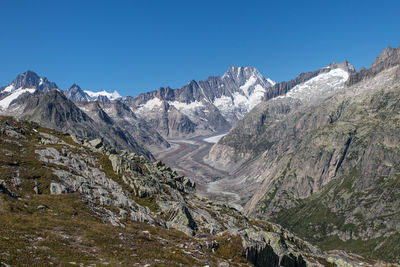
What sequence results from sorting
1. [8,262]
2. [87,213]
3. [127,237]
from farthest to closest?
[87,213], [127,237], [8,262]

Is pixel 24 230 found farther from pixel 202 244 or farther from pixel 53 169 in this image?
pixel 53 169

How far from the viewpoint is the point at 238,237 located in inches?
2135

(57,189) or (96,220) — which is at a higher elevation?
(57,189)

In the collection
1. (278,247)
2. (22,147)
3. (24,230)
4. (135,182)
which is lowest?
(278,247)

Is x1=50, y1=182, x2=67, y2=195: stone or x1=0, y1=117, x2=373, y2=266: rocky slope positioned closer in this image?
x1=0, y1=117, x2=373, y2=266: rocky slope

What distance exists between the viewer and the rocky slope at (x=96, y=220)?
3912 cm

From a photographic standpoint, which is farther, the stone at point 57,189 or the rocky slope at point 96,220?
the stone at point 57,189

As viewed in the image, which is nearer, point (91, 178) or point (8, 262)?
point (8, 262)

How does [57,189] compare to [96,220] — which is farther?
[57,189]

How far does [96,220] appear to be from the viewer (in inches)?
2398

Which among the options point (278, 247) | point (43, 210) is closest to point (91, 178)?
point (43, 210)

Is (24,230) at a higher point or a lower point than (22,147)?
lower

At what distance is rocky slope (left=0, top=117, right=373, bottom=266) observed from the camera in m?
39.1

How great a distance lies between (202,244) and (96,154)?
80.8 meters
